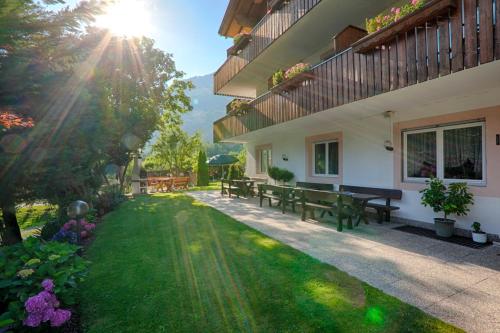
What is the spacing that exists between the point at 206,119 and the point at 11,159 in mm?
175841

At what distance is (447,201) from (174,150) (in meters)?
22.8

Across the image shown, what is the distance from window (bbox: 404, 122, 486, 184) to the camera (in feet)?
18.5

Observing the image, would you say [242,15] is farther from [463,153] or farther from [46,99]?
[46,99]

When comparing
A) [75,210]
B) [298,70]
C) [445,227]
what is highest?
[298,70]

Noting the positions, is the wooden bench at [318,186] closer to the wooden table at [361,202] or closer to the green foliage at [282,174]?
the green foliage at [282,174]

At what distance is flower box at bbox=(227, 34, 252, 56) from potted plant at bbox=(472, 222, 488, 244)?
10251 mm

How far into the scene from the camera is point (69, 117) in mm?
3900

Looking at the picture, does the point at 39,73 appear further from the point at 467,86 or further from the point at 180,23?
the point at 180,23

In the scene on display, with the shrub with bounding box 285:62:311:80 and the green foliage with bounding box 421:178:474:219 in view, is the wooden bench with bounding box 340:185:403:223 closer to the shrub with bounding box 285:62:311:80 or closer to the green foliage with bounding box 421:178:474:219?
the green foliage with bounding box 421:178:474:219

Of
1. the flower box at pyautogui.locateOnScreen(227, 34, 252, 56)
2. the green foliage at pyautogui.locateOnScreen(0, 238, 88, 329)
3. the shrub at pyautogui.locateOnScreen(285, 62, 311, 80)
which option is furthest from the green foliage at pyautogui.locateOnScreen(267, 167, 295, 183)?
the green foliage at pyautogui.locateOnScreen(0, 238, 88, 329)

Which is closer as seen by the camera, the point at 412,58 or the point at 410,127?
the point at 412,58

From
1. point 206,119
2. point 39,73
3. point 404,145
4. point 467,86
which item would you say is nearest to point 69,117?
point 39,73

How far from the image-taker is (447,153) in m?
6.21

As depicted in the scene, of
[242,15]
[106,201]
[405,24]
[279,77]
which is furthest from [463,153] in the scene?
[242,15]
